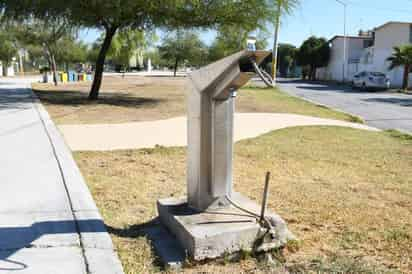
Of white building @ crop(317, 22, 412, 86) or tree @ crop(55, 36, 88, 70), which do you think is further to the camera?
white building @ crop(317, 22, 412, 86)

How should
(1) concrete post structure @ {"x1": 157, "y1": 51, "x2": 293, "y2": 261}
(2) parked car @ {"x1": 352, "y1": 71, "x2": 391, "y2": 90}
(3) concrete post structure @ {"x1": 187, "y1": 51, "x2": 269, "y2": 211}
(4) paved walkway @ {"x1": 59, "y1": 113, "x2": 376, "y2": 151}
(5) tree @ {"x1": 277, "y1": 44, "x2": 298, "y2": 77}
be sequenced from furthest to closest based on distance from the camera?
(5) tree @ {"x1": 277, "y1": 44, "x2": 298, "y2": 77} < (2) parked car @ {"x1": 352, "y1": 71, "x2": 391, "y2": 90} < (4) paved walkway @ {"x1": 59, "y1": 113, "x2": 376, "y2": 151} < (3) concrete post structure @ {"x1": 187, "y1": 51, "x2": 269, "y2": 211} < (1) concrete post structure @ {"x1": 157, "y1": 51, "x2": 293, "y2": 261}

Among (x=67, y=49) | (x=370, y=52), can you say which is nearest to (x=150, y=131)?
(x=67, y=49)

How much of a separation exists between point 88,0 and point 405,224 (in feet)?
41.5

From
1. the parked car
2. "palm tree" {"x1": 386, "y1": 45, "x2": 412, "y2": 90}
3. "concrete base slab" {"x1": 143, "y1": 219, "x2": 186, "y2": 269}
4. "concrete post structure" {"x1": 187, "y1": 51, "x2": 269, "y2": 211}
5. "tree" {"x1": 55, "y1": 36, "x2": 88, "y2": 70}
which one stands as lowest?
"concrete base slab" {"x1": 143, "y1": 219, "x2": 186, "y2": 269}

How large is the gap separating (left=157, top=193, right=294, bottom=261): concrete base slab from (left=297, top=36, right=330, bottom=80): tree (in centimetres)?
5287

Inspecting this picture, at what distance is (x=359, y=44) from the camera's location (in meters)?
51.1

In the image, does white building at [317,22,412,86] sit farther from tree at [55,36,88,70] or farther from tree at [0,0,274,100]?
tree at [55,36,88,70]

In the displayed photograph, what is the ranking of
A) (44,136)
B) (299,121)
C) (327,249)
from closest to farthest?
1. (327,249)
2. (44,136)
3. (299,121)

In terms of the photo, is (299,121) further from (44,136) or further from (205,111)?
(205,111)

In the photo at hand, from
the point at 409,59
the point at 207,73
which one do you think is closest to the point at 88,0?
the point at 207,73

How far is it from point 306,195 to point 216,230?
2001mm

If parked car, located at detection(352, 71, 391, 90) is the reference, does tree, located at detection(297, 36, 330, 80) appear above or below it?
above

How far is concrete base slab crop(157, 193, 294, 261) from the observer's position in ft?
10.4

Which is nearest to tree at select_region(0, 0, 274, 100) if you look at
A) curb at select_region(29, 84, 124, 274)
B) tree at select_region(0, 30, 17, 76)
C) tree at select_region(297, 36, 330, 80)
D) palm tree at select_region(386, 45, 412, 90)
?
curb at select_region(29, 84, 124, 274)
